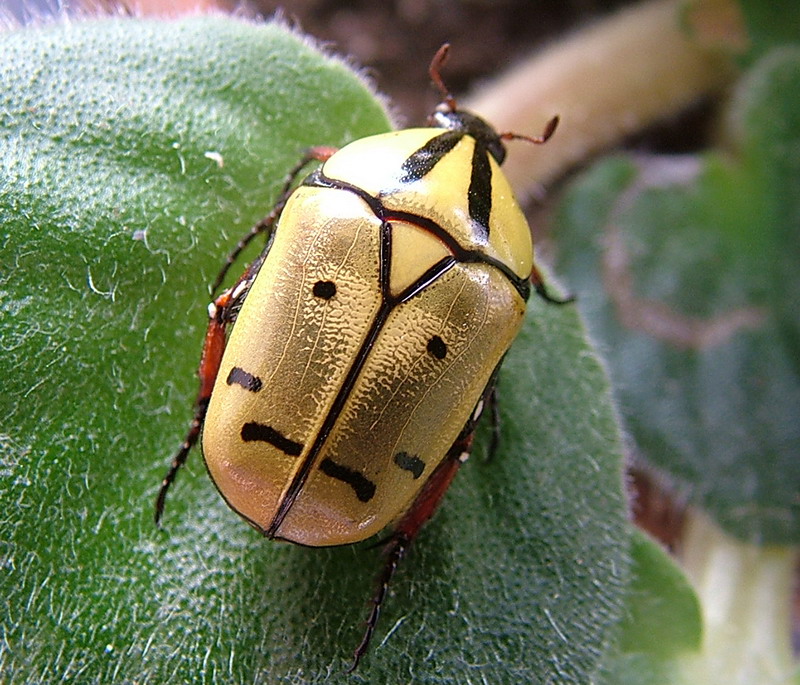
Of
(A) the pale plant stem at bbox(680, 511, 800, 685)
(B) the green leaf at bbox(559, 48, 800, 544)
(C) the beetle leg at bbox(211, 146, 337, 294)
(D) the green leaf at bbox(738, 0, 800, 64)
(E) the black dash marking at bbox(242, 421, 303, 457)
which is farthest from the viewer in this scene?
(D) the green leaf at bbox(738, 0, 800, 64)

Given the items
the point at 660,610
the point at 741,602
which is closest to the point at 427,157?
the point at 660,610

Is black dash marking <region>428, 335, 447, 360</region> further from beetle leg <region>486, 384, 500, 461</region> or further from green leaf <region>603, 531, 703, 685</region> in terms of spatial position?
green leaf <region>603, 531, 703, 685</region>

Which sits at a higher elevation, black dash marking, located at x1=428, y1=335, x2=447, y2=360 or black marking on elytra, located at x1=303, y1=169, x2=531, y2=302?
black marking on elytra, located at x1=303, y1=169, x2=531, y2=302

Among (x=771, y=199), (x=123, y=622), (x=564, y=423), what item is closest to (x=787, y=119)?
(x=771, y=199)

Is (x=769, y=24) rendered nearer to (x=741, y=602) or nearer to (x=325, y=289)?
(x=741, y=602)

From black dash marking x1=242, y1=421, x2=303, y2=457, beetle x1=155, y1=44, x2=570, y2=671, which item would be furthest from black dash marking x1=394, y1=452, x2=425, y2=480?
black dash marking x1=242, y1=421, x2=303, y2=457

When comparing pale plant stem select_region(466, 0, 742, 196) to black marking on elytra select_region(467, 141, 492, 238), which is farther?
pale plant stem select_region(466, 0, 742, 196)

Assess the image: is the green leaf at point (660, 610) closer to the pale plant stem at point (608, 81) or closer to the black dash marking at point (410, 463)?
the black dash marking at point (410, 463)
